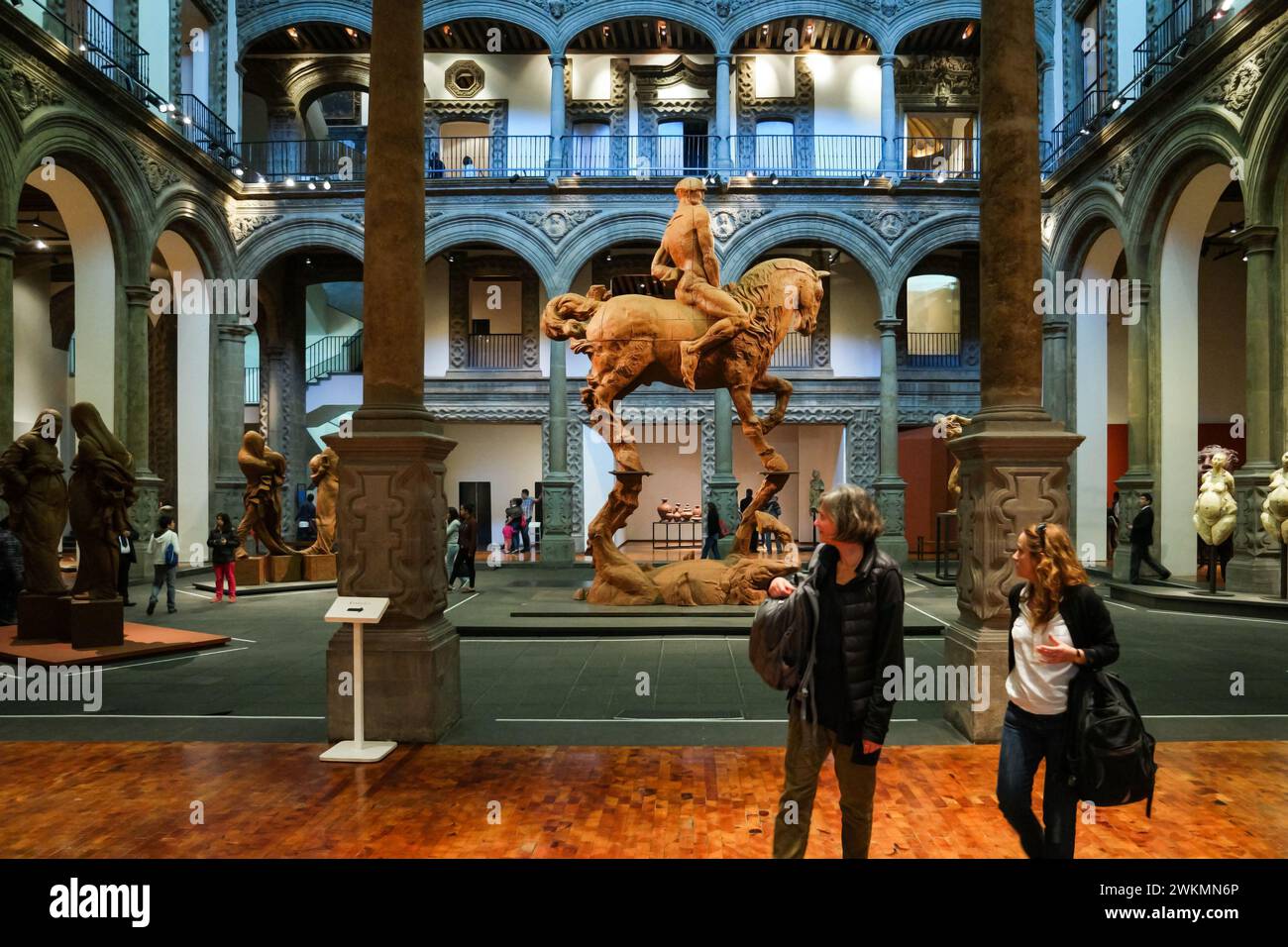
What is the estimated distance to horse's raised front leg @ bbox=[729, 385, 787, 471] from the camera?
8.79 metres

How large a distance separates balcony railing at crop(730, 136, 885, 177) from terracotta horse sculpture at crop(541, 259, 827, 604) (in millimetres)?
11810

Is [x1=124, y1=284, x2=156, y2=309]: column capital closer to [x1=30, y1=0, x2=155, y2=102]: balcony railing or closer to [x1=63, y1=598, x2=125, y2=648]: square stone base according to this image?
[x1=30, y1=0, x2=155, y2=102]: balcony railing

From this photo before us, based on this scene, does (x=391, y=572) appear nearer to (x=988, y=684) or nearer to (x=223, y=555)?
(x=988, y=684)

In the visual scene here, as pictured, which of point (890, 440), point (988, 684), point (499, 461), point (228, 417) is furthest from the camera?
point (499, 461)

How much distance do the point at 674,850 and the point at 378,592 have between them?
7.68 ft

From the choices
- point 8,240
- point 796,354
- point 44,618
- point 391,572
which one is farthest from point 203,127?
point 391,572

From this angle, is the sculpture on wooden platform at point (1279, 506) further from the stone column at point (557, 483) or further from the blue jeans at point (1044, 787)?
the stone column at point (557, 483)


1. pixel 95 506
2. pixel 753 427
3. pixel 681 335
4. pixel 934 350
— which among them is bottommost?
pixel 95 506

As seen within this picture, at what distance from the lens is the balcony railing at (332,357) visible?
71.2 ft

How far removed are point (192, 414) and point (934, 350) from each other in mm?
17130

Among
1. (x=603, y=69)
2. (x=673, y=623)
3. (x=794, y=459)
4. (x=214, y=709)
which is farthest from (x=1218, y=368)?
(x=214, y=709)

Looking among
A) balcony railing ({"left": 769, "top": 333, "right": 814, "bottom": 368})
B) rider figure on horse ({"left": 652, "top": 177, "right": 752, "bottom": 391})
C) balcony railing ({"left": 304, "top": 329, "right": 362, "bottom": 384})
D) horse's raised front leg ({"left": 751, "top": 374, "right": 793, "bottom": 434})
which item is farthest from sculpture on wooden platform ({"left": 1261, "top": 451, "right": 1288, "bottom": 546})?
balcony railing ({"left": 304, "top": 329, "right": 362, "bottom": 384})

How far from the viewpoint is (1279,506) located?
8859mm
